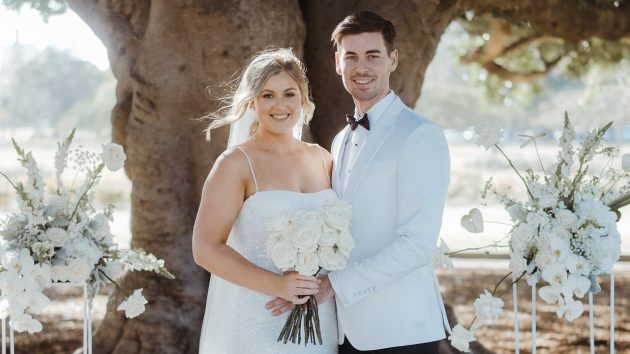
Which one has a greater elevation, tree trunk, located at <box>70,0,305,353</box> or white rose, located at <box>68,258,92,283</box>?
tree trunk, located at <box>70,0,305,353</box>

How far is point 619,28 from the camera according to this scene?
8250mm

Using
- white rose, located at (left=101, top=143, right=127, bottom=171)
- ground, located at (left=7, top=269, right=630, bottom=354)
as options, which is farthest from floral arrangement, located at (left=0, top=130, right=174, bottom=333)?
ground, located at (left=7, top=269, right=630, bottom=354)

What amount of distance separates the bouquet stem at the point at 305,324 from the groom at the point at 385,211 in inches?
2.1

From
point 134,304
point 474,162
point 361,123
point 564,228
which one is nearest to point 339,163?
point 361,123

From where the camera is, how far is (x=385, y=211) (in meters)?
3.19

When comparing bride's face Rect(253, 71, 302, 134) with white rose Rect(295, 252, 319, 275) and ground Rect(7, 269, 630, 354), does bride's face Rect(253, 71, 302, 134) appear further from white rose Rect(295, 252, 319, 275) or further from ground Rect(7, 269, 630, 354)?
ground Rect(7, 269, 630, 354)

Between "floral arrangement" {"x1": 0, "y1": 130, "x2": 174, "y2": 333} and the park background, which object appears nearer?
"floral arrangement" {"x1": 0, "y1": 130, "x2": 174, "y2": 333}

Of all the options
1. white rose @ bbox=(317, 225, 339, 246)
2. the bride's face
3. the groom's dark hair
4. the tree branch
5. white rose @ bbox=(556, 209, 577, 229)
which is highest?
the tree branch

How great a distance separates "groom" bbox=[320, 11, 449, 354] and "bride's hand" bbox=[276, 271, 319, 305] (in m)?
0.09

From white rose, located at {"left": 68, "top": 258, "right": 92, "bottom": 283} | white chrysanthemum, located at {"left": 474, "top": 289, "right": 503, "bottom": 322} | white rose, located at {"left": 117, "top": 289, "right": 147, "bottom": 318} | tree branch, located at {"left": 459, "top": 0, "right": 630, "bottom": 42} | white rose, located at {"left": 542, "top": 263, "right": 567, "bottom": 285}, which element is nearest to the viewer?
white rose, located at {"left": 542, "top": 263, "right": 567, "bottom": 285}

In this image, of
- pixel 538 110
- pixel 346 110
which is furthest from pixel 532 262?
pixel 538 110

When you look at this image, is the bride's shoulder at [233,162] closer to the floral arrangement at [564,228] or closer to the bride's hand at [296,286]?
the bride's hand at [296,286]

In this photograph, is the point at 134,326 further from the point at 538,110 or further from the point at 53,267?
the point at 538,110

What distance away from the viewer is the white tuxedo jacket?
10.1 feet
